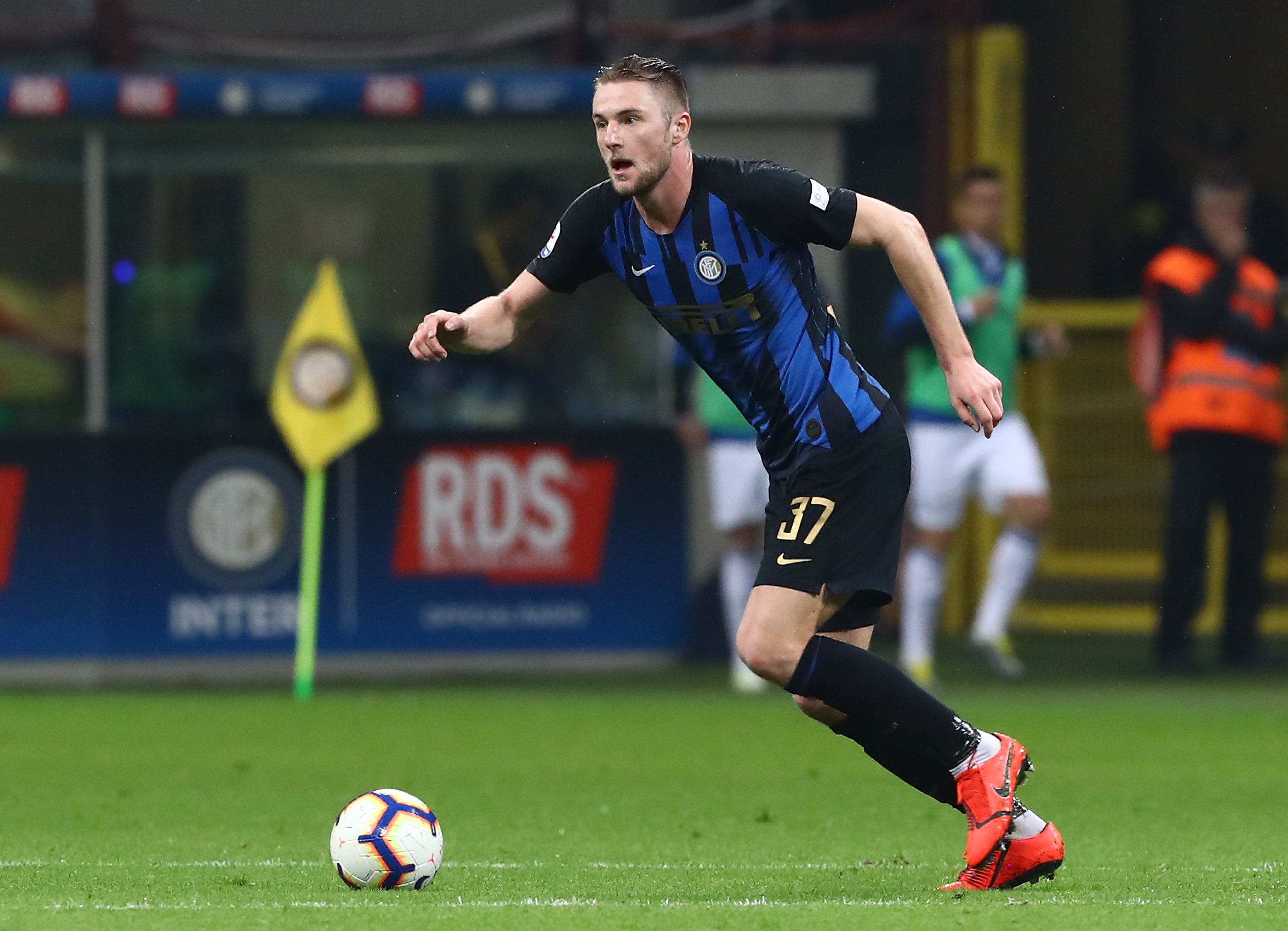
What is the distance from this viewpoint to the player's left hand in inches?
215

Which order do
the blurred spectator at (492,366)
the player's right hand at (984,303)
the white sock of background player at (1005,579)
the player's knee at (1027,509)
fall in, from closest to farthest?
the player's right hand at (984,303), the player's knee at (1027,509), the white sock of background player at (1005,579), the blurred spectator at (492,366)

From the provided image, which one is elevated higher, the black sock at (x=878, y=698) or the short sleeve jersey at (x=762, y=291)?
the short sleeve jersey at (x=762, y=291)

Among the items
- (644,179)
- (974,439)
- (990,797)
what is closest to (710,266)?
(644,179)

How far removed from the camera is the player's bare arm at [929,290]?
5.50 meters

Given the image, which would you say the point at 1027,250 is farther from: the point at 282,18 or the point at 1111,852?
the point at 1111,852

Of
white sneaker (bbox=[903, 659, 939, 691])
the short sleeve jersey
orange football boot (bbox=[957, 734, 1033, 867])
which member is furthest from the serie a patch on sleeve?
white sneaker (bbox=[903, 659, 939, 691])

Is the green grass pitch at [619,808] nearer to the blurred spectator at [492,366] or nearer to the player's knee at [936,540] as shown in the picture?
the player's knee at [936,540]

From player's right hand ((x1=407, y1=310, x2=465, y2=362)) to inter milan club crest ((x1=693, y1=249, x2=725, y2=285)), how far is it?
1.83 feet

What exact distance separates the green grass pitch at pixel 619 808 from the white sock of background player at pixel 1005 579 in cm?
30

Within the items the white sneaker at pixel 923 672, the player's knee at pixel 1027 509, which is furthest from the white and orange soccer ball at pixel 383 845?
the player's knee at pixel 1027 509

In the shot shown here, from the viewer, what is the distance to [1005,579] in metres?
11.6

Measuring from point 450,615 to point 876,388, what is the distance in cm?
664

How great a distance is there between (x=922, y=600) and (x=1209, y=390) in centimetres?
169

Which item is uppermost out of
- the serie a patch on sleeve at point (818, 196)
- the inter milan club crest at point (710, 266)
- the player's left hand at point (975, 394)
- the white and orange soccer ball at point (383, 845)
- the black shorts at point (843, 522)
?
the serie a patch on sleeve at point (818, 196)
